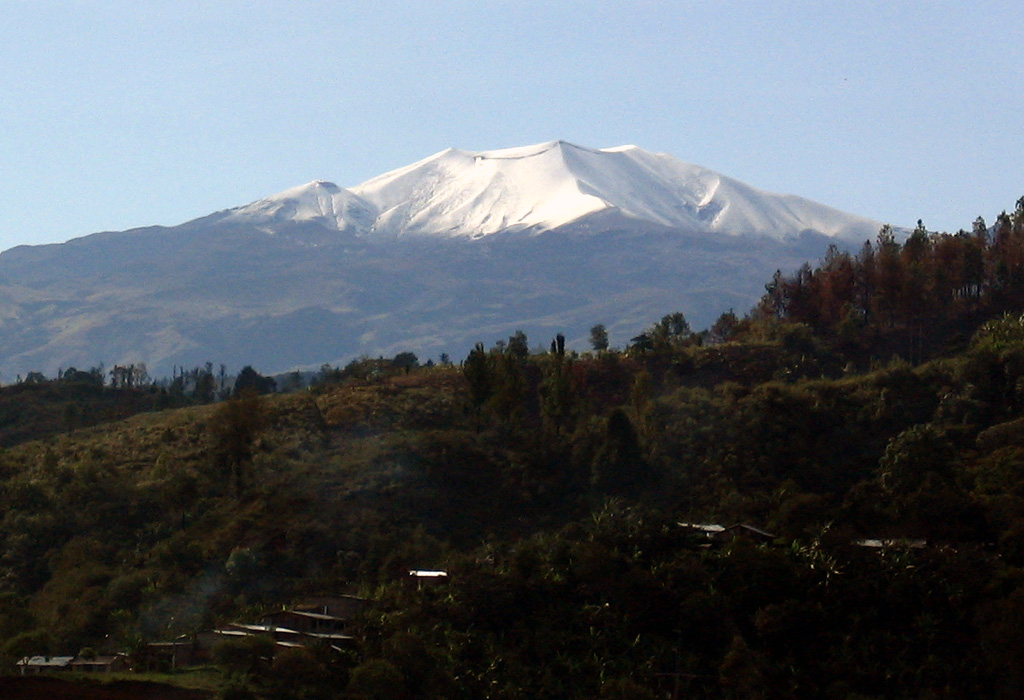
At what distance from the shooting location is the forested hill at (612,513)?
34969 mm

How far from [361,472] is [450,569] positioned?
1071cm

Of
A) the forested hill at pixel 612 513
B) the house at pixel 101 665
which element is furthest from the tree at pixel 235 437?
the house at pixel 101 665

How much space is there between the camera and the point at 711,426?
166 feet

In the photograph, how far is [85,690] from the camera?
32625 mm

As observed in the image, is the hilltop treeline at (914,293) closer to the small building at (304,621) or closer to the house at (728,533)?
the house at (728,533)

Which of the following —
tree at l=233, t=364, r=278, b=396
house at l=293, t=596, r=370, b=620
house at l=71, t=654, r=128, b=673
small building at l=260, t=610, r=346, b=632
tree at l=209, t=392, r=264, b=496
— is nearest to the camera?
house at l=71, t=654, r=128, b=673

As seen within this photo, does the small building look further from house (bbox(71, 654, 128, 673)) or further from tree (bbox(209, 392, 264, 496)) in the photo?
tree (bbox(209, 392, 264, 496))

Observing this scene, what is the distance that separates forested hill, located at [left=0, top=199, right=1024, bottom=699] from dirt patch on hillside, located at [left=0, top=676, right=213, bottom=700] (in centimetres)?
158

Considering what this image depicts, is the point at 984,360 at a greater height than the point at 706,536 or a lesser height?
greater

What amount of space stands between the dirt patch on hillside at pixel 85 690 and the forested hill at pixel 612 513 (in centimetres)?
158

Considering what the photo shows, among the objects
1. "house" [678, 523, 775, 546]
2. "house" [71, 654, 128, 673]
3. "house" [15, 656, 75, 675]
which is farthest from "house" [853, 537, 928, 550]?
"house" [15, 656, 75, 675]

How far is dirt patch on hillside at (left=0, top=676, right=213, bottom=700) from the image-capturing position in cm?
3198

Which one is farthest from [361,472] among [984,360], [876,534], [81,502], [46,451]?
[984,360]

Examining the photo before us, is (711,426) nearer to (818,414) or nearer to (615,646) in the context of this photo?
(818,414)
